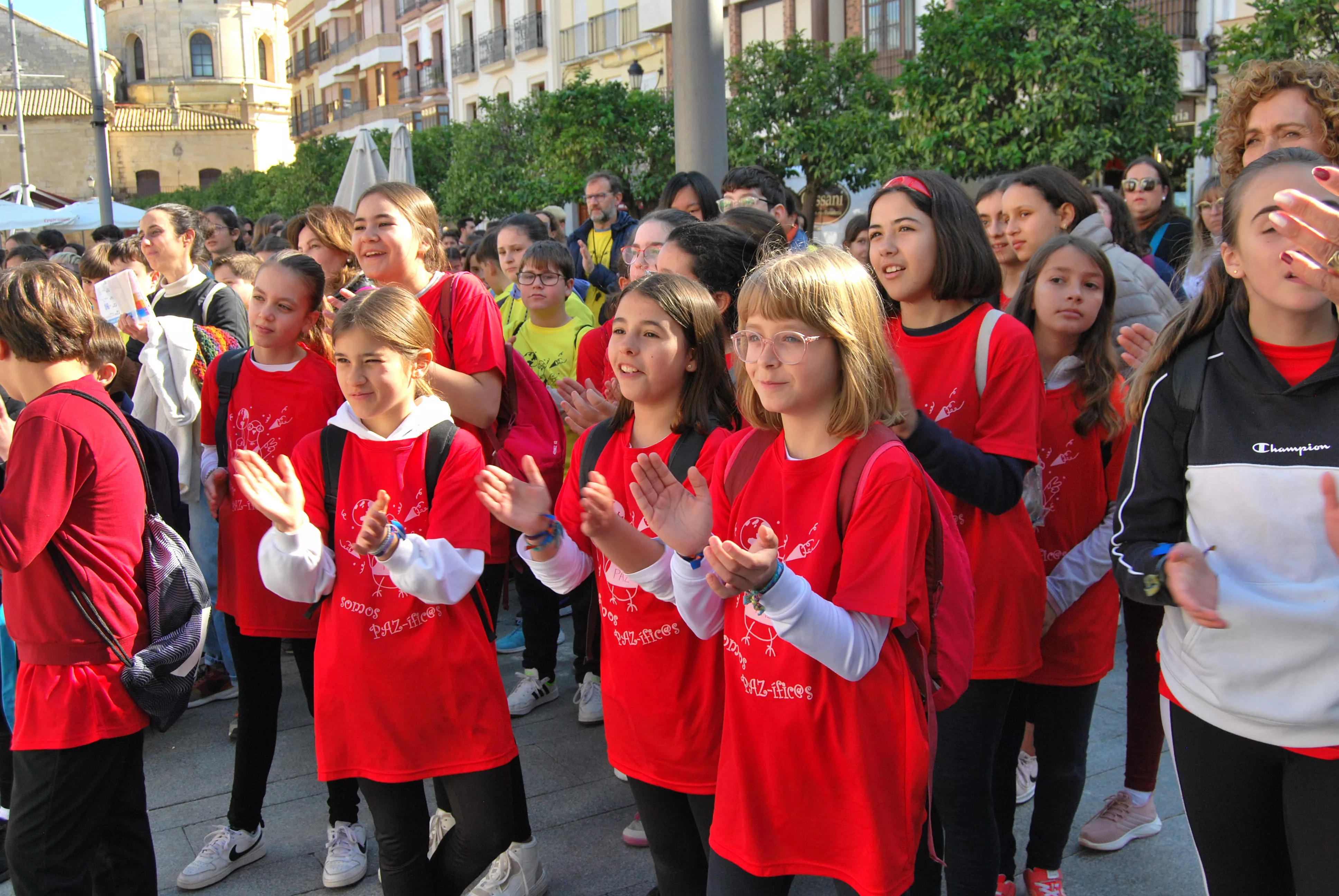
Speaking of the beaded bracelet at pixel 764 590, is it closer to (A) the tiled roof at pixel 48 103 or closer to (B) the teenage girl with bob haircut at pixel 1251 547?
(B) the teenage girl with bob haircut at pixel 1251 547

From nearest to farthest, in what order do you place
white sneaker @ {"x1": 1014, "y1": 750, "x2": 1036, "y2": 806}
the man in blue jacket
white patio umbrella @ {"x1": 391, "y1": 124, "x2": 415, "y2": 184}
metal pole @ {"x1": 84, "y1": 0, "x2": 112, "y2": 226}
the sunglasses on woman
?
white sneaker @ {"x1": 1014, "y1": 750, "x2": 1036, "y2": 806}, the sunglasses on woman, the man in blue jacket, white patio umbrella @ {"x1": 391, "y1": 124, "x2": 415, "y2": 184}, metal pole @ {"x1": 84, "y1": 0, "x2": 112, "y2": 226}

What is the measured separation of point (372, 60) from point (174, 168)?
742 inches

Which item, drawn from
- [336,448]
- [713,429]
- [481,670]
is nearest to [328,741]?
[481,670]

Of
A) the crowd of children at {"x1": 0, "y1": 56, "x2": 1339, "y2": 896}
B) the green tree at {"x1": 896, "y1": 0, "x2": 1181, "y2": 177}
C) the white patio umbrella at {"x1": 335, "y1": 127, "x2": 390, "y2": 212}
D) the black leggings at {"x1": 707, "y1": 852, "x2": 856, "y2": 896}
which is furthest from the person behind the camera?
the green tree at {"x1": 896, "y1": 0, "x2": 1181, "y2": 177}

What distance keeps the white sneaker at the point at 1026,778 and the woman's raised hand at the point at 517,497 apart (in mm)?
2036

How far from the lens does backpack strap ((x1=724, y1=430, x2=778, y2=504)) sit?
2422 mm

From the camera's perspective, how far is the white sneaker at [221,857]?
3.46 m

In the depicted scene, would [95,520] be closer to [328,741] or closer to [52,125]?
[328,741]

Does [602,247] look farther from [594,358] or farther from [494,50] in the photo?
[494,50]

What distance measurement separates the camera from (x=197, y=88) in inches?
2511

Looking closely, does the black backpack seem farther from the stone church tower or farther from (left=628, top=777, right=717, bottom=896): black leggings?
the stone church tower

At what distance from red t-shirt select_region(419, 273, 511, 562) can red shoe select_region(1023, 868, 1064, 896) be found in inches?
73.3

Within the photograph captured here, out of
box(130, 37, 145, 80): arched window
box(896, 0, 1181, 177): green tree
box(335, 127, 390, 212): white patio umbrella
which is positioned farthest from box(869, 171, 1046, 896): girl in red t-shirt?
box(130, 37, 145, 80): arched window

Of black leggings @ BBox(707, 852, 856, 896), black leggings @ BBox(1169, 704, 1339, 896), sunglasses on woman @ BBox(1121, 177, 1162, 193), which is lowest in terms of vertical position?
black leggings @ BBox(707, 852, 856, 896)
